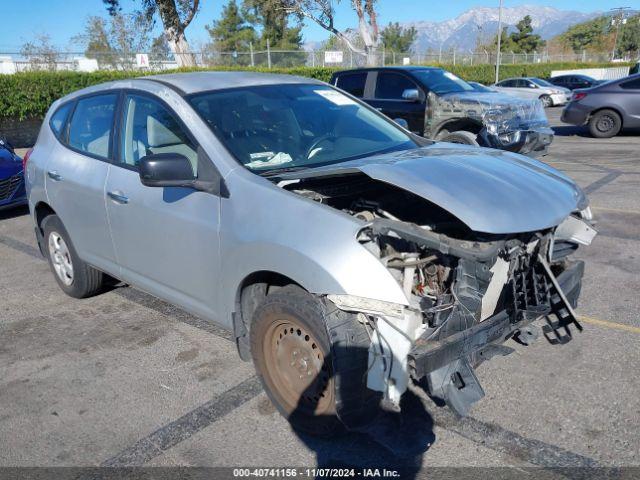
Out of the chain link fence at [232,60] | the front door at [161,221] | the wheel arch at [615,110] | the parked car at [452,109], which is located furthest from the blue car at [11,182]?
the wheel arch at [615,110]

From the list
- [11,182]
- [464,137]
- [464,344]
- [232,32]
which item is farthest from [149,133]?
[232,32]

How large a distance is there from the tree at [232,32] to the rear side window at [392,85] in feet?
167

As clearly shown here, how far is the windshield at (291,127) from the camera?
11.8 ft

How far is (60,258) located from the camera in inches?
205

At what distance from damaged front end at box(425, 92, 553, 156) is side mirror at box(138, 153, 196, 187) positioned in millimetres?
6958

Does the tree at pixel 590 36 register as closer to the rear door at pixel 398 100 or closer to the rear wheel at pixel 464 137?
the rear door at pixel 398 100

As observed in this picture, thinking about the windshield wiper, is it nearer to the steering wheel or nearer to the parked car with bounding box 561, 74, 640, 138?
the steering wheel

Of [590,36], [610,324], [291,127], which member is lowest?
[610,324]

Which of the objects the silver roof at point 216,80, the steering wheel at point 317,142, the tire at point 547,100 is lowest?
the tire at point 547,100

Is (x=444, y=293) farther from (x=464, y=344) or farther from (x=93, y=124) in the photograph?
(x=93, y=124)

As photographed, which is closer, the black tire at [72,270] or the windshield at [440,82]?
the black tire at [72,270]

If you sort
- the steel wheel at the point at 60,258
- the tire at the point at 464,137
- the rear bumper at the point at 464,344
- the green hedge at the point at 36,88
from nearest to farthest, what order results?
the rear bumper at the point at 464,344 → the steel wheel at the point at 60,258 → the tire at the point at 464,137 → the green hedge at the point at 36,88

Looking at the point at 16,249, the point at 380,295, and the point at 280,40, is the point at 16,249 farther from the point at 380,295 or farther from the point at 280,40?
the point at 280,40

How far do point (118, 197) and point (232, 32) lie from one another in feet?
198
